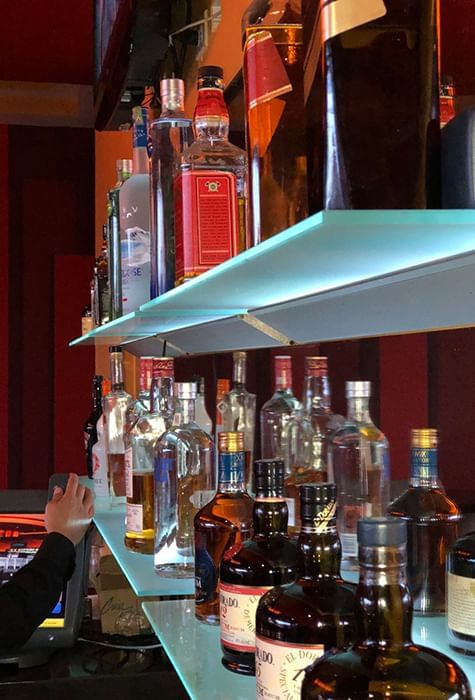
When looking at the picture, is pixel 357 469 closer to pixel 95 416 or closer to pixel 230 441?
pixel 230 441

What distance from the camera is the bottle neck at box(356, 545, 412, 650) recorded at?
0.58 m

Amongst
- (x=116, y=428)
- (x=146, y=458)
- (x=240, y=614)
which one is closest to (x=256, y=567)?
(x=240, y=614)

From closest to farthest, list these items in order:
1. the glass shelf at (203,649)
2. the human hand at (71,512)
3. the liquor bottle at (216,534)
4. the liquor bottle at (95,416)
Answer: the glass shelf at (203,649) → the liquor bottle at (216,534) → the human hand at (71,512) → the liquor bottle at (95,416)

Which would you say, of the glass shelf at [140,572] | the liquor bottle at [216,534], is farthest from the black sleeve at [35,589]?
the liquor bottle at [216,534]

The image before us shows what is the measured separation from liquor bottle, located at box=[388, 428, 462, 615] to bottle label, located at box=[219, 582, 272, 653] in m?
0.16

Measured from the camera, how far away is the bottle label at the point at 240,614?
902 millimetres

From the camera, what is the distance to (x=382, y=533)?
56 cm

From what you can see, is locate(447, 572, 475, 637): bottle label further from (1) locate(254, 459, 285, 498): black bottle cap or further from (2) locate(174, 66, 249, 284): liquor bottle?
(2) locate(174, 66, 249, 284): liquor bottle

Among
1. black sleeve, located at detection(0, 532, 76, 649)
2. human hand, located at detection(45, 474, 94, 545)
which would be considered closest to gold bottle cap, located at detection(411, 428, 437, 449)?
black sleeve, located at detection(0, 532, 76, 649)

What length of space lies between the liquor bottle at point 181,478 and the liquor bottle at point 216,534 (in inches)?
9.0

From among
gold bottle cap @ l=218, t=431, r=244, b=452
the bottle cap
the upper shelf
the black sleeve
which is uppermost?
the upper shelf

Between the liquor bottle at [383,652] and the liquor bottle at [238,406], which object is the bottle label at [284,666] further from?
the liquor bottle at [238,406]

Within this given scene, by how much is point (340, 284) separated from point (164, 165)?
49 centimetres

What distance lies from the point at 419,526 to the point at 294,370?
2.17 feet
